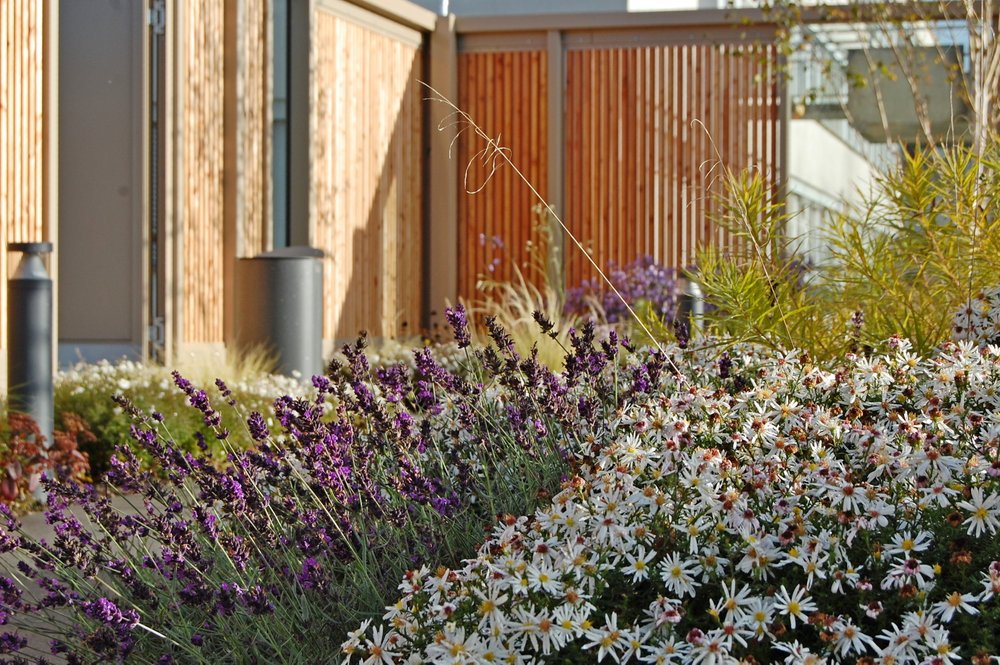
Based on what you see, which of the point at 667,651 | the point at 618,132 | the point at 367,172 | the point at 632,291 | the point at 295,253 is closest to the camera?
the point at 667,651

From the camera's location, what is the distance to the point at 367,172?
28.9ft

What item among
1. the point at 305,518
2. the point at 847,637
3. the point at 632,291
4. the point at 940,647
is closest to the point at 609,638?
the point at 847,637

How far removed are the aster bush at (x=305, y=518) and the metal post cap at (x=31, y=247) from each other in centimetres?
234

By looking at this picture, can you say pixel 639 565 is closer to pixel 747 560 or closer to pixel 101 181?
pixel 747 560

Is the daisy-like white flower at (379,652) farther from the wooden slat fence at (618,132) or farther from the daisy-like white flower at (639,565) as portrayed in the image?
the wooden slat fence at (618,132)

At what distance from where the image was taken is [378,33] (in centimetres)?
899

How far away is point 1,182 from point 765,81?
5.66 m

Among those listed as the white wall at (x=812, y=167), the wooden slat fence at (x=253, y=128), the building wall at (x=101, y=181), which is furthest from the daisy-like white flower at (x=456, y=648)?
the white wall at (x=812, y=167)

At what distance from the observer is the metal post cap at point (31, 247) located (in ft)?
15.8

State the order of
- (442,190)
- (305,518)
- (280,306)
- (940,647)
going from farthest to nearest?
(442,190) < (280,306) < (305,518) < (940,647)

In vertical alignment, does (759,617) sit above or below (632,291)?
below

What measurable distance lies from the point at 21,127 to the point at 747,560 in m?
4.84

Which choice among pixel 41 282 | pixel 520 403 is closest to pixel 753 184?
pixel 520 403

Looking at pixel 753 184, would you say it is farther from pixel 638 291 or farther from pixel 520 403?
pixel 638 291
